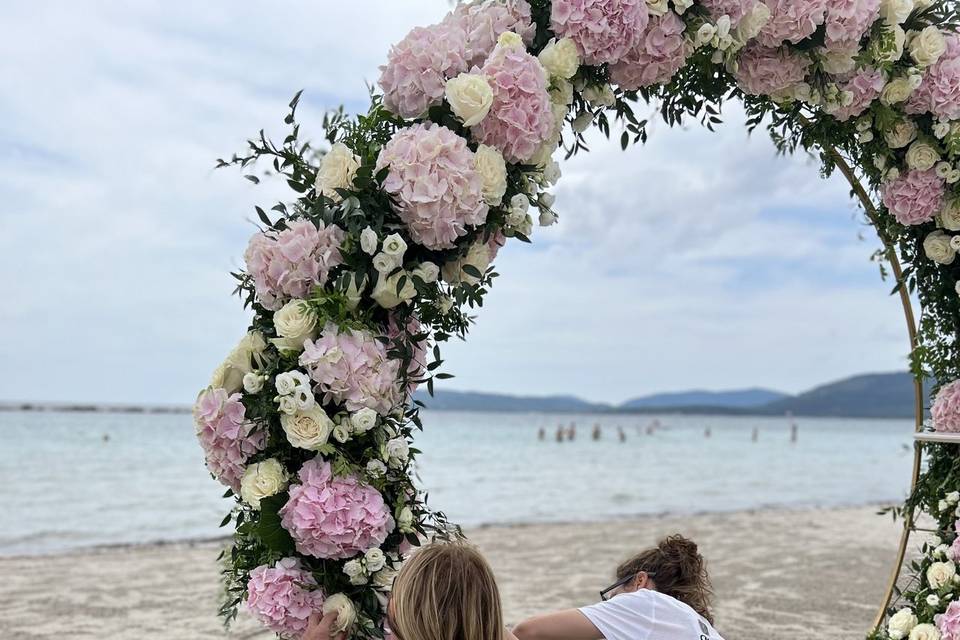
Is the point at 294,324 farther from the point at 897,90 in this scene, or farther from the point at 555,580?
the point at 555,580

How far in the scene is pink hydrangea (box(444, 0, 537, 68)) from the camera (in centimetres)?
297

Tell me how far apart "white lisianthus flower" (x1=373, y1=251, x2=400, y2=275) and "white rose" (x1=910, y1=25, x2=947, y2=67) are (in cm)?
244

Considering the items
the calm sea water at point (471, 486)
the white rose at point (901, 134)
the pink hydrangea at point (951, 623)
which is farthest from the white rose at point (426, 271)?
the calm sea water at point (471, 486)

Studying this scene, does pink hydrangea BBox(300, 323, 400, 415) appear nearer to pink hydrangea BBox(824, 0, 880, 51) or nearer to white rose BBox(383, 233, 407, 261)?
white rose BBox(383, 233, 407, 261)

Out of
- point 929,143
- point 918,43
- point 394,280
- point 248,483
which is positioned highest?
point 918,43

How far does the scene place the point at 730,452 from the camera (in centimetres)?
4956

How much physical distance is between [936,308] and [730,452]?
47368 mm

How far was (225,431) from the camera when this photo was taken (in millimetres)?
2684

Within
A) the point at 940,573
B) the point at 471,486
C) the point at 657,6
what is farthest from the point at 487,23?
the point at 471,486

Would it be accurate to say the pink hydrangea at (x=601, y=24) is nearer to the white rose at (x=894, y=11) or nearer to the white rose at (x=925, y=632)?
the white rose at (x=894, y=11)

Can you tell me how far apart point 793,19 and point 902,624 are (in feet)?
9.59

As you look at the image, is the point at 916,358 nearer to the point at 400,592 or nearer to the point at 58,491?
the point at 400,592

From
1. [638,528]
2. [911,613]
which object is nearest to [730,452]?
[638,528]

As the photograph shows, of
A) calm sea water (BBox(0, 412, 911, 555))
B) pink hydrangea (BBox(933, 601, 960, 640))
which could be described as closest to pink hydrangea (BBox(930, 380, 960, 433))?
pink hydrangea (BBox(933, 601, 960, 640))
